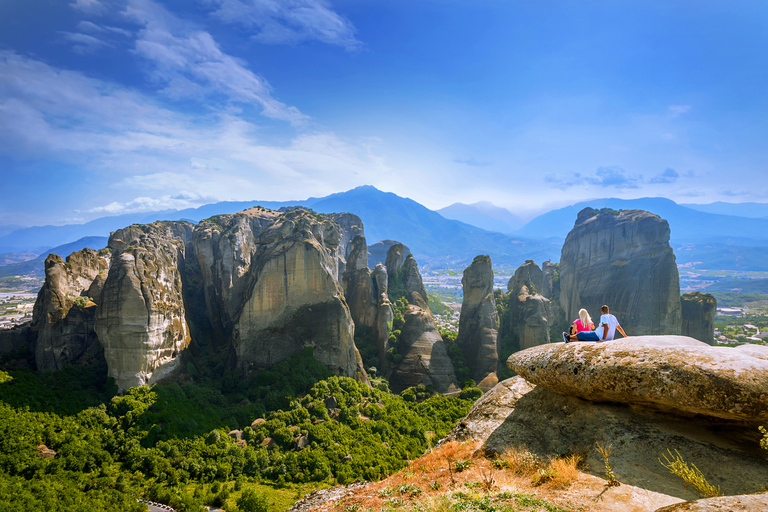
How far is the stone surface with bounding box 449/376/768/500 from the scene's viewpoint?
280 inches

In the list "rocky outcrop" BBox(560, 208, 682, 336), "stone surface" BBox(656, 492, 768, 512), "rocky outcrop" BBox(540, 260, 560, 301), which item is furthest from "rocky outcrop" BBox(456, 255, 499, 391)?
"stone surface" BBox(656, 492, 768, 512)

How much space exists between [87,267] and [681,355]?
4541 cm

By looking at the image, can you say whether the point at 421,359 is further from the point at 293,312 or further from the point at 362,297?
the point at 293,312

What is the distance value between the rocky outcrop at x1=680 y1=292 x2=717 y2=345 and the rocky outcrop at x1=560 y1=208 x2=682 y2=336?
7.83 feet

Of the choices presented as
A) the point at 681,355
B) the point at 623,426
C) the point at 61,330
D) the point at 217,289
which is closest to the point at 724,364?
the point at 681,355

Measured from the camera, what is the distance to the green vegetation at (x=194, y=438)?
62.8ft

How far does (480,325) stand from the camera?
4491cm

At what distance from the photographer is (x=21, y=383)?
2411 centimetres

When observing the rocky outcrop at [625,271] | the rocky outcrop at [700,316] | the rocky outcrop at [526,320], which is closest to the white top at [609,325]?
the rocky outcrop at [526,320]

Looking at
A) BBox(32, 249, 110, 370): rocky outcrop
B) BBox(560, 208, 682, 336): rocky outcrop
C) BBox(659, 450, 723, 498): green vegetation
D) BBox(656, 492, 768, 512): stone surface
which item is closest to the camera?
BBox(656, 492, 768, 512): stone surface

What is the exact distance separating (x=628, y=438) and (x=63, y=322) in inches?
1514

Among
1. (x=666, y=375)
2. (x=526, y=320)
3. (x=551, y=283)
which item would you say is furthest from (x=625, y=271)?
(x=666, y=375)

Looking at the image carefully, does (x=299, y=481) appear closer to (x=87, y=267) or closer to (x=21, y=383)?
(x=21, y=383)

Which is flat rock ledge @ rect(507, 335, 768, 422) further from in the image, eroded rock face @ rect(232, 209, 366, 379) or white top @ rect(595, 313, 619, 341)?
eroded rock face @ rect(232, 209, 366, 379)
